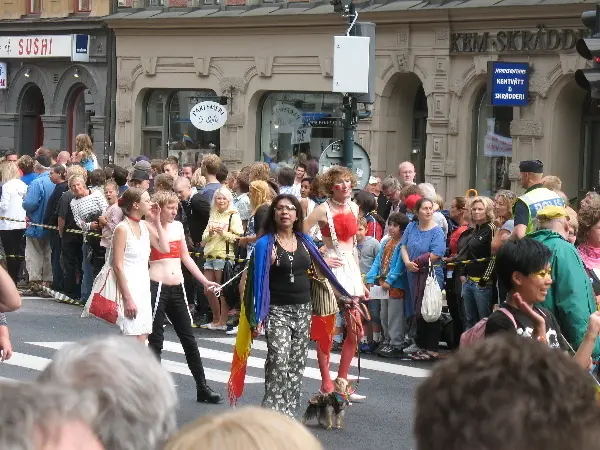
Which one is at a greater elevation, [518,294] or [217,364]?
[518,294]

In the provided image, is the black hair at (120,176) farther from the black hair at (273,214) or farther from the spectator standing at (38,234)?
the black hair at (273,214)

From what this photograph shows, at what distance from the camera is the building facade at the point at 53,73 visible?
35.4 m

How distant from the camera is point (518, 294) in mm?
6699

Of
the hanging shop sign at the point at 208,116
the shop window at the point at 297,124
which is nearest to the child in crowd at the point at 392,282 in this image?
the shop window at the point at 297,124

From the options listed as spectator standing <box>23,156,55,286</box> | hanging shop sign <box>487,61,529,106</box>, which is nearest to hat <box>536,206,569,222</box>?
spectator standing <box>23,156,55,286</box>

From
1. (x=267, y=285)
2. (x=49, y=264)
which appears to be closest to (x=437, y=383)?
(x=267, y=285)

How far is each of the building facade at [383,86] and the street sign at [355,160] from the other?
20.5ft

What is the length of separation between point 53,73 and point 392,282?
23.0 m

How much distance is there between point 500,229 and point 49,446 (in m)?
12.2

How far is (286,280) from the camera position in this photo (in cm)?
Answer: 1064

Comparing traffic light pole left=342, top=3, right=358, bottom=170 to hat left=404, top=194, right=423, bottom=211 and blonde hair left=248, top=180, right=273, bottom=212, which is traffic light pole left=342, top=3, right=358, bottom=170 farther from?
blonde hair left=248, top=180, right=273, bottom=212

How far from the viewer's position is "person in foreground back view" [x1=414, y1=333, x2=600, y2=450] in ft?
8.02

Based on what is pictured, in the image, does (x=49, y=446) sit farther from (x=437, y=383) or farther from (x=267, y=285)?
(x=267, y=285)

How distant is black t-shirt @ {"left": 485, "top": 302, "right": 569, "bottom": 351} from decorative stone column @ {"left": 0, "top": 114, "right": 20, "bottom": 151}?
106 feet
